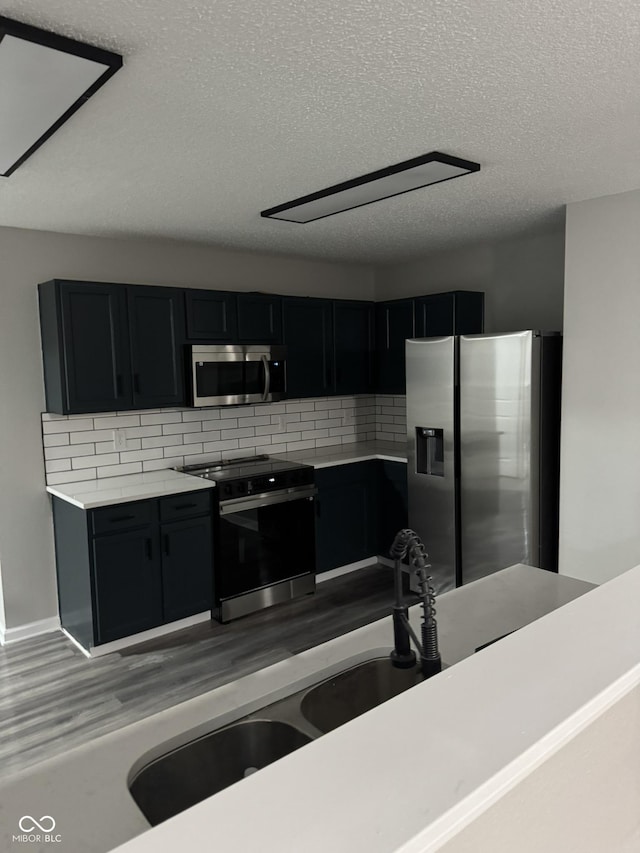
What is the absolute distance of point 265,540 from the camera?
4172mm

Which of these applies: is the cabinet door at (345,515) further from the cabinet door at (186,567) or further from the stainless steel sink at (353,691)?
the stainless steel sink at (353,691)

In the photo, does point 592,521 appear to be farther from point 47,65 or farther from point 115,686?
point 47,65

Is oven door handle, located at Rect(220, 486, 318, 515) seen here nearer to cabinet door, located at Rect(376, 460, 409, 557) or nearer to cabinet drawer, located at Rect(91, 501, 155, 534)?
cabinet drawer, located at Rect(91, 501, 155, 534)

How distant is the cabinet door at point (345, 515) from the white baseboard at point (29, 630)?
1.79 m

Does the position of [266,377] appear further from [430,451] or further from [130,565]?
[130,565]

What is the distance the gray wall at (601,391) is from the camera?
3.30m

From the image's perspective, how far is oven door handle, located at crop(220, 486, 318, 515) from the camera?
3.94 metres

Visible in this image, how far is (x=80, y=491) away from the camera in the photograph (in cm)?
371

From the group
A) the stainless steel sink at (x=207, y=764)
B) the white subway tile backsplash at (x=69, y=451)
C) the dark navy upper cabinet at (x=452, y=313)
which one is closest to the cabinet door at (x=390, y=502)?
the dark navy upper cabinet at (x=452, y=313)

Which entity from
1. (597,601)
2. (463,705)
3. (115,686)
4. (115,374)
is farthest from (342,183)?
(115,686)

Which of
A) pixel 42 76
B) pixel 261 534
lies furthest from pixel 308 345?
pixel 42 76

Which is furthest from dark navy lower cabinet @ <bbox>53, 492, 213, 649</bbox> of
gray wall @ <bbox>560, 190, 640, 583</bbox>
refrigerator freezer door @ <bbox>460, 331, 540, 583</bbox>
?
gray wall @ <bbox>560, 190, 640, 583</bbox>

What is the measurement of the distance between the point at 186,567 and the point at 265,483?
73cm

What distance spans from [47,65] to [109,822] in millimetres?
1761
